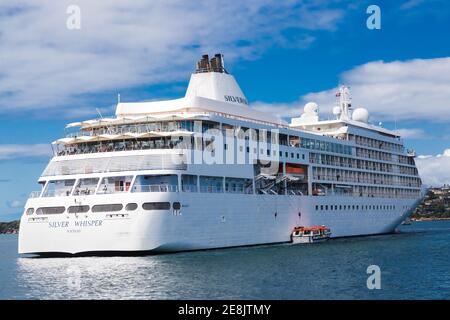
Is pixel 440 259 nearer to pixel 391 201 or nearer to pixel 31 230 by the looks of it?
pixel 31 230

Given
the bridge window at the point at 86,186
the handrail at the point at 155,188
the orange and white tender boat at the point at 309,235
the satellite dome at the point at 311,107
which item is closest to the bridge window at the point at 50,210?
the bridge window at the point at 86,186

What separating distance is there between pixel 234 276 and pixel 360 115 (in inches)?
1774

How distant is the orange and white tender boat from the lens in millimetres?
55406

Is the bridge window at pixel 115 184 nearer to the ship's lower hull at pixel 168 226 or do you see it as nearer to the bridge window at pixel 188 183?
the ship's lower hull at pixel 168 226

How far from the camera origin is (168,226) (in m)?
42.3

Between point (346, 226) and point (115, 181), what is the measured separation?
2767cm

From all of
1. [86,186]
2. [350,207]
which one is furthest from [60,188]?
[350,207]

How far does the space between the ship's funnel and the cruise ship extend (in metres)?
0.09

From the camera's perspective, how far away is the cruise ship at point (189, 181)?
42000 millimetres

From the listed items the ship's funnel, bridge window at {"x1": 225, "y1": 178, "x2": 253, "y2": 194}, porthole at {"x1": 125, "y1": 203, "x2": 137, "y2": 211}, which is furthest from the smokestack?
porthole at {"x1": 125, "y1": 203, "x2": 137, "y2": 211}

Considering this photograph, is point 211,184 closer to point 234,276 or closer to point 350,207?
point 234,276
